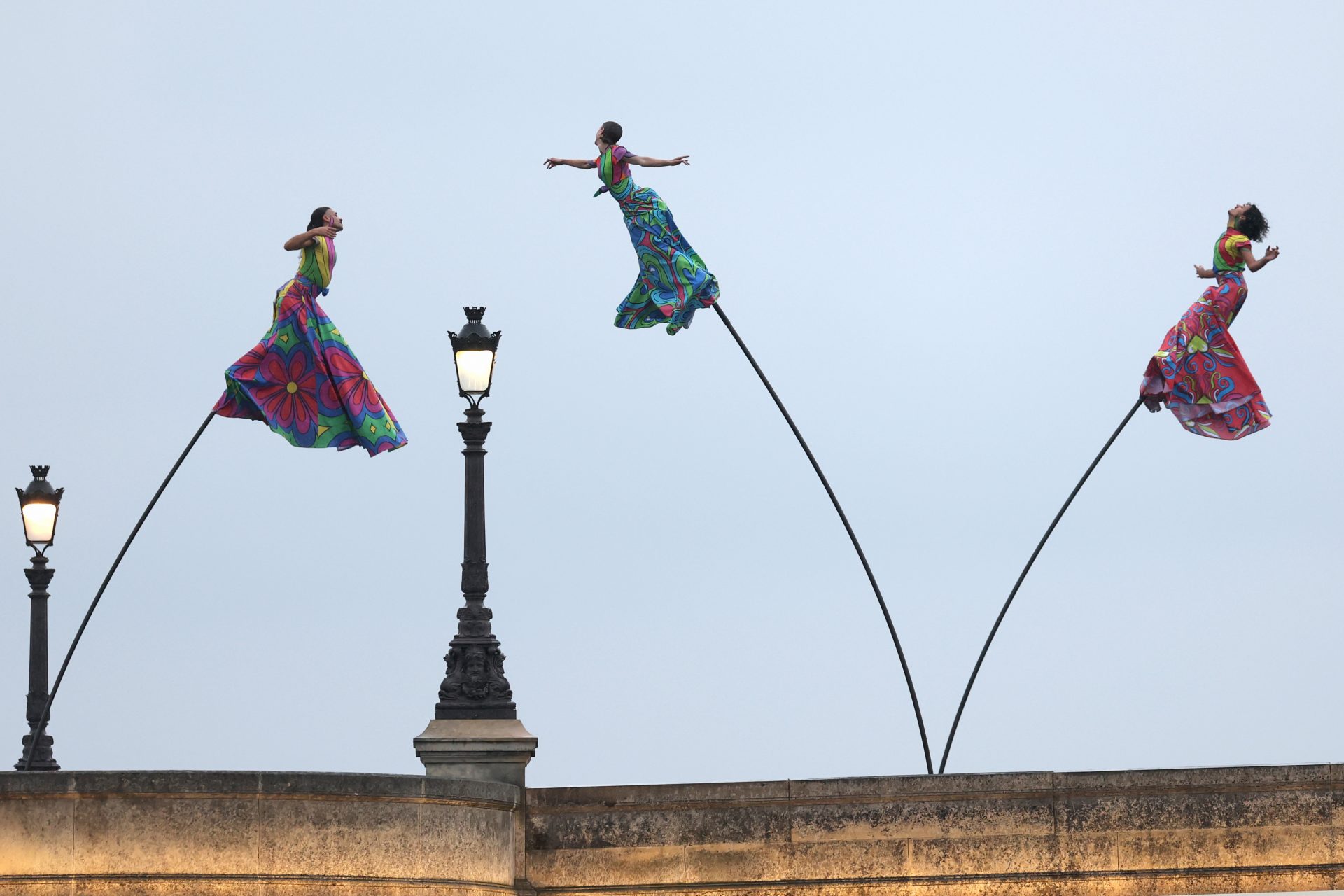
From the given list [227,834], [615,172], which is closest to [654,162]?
[615,172]

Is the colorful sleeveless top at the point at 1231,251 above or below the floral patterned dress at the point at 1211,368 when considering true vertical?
above

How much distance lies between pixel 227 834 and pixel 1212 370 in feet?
35.2

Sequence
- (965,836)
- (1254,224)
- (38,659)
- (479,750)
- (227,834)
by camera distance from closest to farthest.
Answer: (227,834)
(965,836)
(479,750)
(1254,224)
(38,659)

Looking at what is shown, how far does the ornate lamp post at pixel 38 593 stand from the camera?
23641 millimetres

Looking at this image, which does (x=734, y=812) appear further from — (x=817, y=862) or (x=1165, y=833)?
(x=1165, y=833)

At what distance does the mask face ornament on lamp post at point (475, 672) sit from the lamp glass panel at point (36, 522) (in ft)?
24.6

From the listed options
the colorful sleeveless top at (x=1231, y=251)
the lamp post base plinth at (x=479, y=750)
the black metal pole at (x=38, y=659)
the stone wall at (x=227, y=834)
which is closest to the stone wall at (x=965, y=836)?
the lamp post base plinth at (x=479, y=750)

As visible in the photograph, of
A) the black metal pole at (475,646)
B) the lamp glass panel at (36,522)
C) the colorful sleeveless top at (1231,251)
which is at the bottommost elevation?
the black metal pole at (475,646)

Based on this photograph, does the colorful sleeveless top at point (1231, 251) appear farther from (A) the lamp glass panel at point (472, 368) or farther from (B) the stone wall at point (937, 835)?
(A) the lamp glass panel at point (472, 368)

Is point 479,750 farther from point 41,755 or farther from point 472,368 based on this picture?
point 41,755

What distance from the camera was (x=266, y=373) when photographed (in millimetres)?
20188

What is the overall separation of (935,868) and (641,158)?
6757mm

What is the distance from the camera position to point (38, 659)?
78.1 ft

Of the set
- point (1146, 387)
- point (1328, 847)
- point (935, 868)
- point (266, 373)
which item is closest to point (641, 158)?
point (266, 373)
